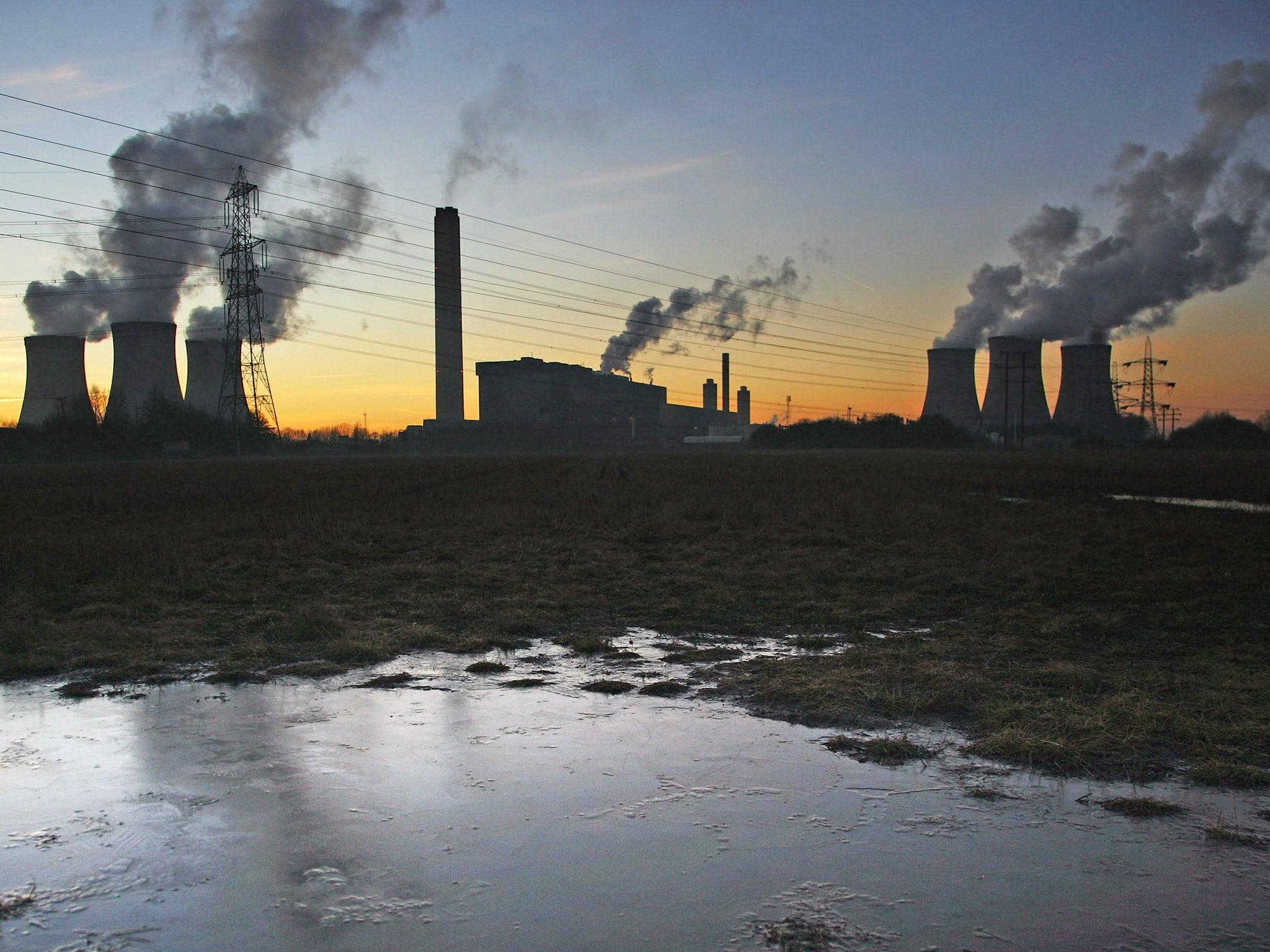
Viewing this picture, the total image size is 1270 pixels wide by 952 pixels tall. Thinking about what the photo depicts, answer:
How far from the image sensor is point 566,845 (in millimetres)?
3354

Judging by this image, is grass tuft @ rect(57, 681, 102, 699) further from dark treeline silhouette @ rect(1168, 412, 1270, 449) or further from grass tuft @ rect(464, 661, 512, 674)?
dark treeline silhouette @ rect(1168, 412, 1270, 449)

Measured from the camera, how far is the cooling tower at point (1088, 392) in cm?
6825

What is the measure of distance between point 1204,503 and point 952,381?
50853mm

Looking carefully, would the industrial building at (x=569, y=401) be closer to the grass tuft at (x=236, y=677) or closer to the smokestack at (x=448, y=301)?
the smokestack at (x=448, y=301)

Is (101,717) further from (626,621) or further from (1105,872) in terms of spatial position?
(1105,872)

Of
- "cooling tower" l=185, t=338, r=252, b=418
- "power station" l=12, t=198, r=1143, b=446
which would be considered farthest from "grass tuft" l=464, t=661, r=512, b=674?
"cooling tower" l=185, t=338, r=252, b=418

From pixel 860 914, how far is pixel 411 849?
1.53m

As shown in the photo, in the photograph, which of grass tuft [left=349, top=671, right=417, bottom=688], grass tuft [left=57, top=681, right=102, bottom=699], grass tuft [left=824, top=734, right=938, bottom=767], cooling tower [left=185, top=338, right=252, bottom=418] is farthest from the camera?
cooling tower [left=185, top=338, right=252, bottom=418]

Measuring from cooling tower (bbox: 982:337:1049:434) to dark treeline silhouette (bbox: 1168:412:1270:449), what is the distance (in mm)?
10294

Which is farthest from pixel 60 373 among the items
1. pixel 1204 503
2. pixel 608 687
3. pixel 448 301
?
pixel 608 687

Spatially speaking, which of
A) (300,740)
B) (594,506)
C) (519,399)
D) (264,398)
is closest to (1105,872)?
(300,740)

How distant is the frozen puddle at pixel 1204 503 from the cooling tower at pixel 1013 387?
45.4m

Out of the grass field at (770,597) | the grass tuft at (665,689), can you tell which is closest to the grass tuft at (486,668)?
the grass field at (770,597)

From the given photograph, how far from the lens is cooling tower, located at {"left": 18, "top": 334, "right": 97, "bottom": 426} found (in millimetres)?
53438
